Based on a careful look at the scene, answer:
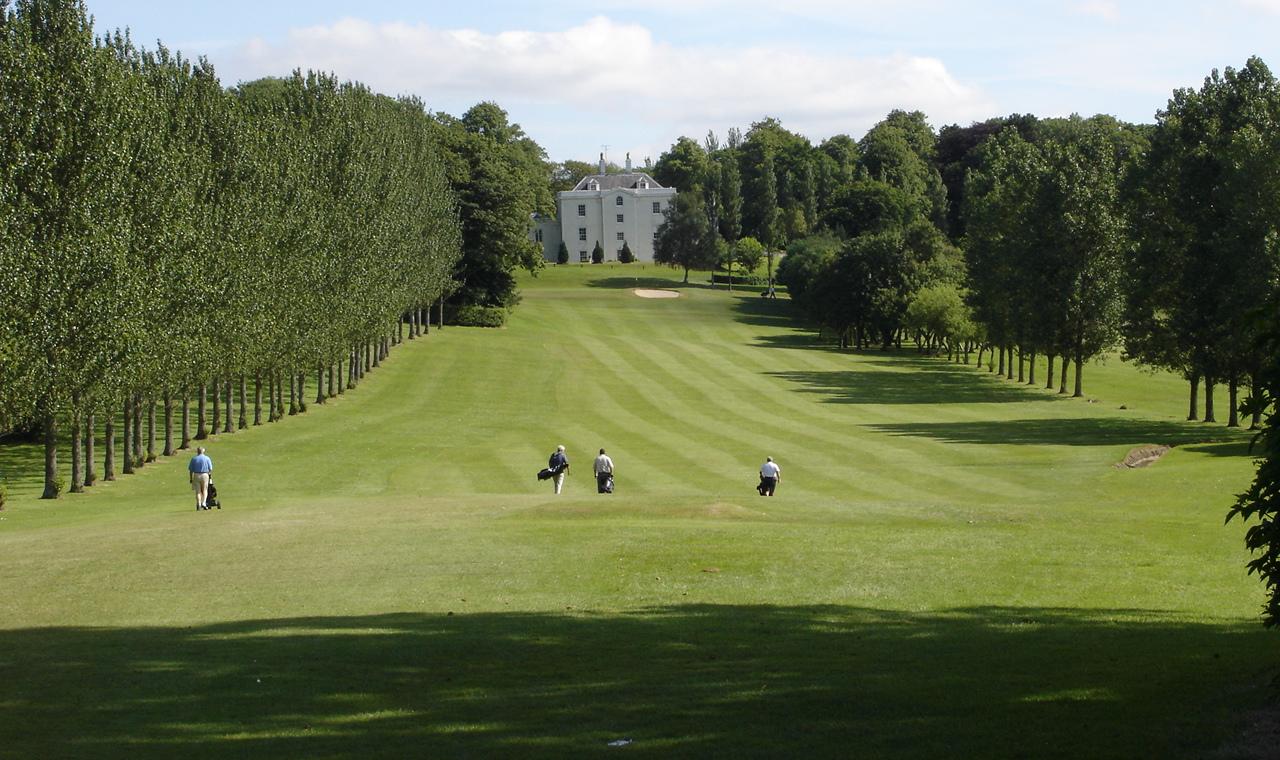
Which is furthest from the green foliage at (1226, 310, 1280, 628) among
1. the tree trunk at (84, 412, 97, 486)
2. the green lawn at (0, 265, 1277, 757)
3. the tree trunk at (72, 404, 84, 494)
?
the tree trunk at (84, 412, 97, 486)

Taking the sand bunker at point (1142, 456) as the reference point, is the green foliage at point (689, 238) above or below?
above

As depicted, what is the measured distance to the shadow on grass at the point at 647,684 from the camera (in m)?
12.9

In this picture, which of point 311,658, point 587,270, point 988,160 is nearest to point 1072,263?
point 988,160

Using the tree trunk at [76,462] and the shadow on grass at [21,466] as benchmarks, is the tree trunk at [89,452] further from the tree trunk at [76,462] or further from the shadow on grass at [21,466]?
the shadow on grass at [21,466]

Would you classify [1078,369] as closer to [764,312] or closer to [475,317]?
[475,317]

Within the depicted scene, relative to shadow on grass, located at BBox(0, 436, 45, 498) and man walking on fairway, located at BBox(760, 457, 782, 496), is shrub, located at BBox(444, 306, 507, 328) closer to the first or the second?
shadow on grass, located at BBox(0, 436, 45, 498)

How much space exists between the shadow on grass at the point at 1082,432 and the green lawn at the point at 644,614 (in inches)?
307

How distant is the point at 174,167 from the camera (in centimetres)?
5131

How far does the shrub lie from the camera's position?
125 meters

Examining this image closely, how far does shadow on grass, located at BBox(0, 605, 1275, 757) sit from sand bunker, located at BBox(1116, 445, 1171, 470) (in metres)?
35.9

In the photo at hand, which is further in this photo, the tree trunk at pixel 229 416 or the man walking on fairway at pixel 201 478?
the tree trunk at pixel 229 416

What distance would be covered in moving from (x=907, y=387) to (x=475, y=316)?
45804mm

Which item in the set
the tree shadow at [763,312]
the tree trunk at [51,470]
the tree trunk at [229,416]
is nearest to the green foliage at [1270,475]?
the tree trunk at [51,470]

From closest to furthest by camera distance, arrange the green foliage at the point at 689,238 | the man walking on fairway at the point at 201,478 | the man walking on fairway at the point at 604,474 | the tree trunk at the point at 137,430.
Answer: the man walking on fairway at the point at 201,478, the man walking on fairway at the point at 604,474, the tree trunk at the point at 137,430, the green foliage at the point at 689,238
